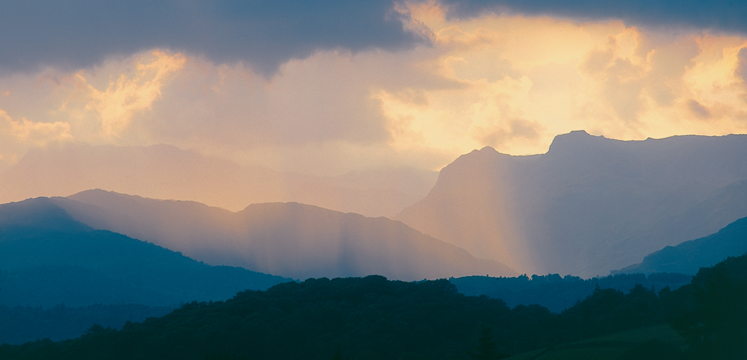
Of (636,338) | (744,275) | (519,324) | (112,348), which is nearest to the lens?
(636,338)

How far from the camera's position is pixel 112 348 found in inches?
6201

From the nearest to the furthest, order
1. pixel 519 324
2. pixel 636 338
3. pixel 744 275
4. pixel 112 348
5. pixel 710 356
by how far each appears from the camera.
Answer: pixel 710 356, pixel 636 338, pixel 744 275, pixel 112 348, pixel 519 324

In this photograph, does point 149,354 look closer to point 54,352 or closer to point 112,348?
point 112,348

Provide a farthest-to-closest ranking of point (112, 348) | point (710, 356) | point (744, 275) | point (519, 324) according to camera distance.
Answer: point (519, 324), point (112, 348), point (744, 275), point (710, 356)

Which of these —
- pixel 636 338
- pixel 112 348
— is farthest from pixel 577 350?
pixel 112 348

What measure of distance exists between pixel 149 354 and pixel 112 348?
31.0 feet

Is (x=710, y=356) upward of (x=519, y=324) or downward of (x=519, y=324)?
downward

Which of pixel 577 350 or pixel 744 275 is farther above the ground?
pixel 744 275

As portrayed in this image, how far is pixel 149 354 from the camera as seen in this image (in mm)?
155000

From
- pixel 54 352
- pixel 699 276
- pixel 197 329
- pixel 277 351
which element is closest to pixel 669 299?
pixel 699 276

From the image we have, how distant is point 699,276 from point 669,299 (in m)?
8.68

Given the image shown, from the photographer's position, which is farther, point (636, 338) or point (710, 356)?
point (636, 338)

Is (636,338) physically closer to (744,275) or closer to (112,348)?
(744,275)

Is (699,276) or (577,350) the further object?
(699,276)
